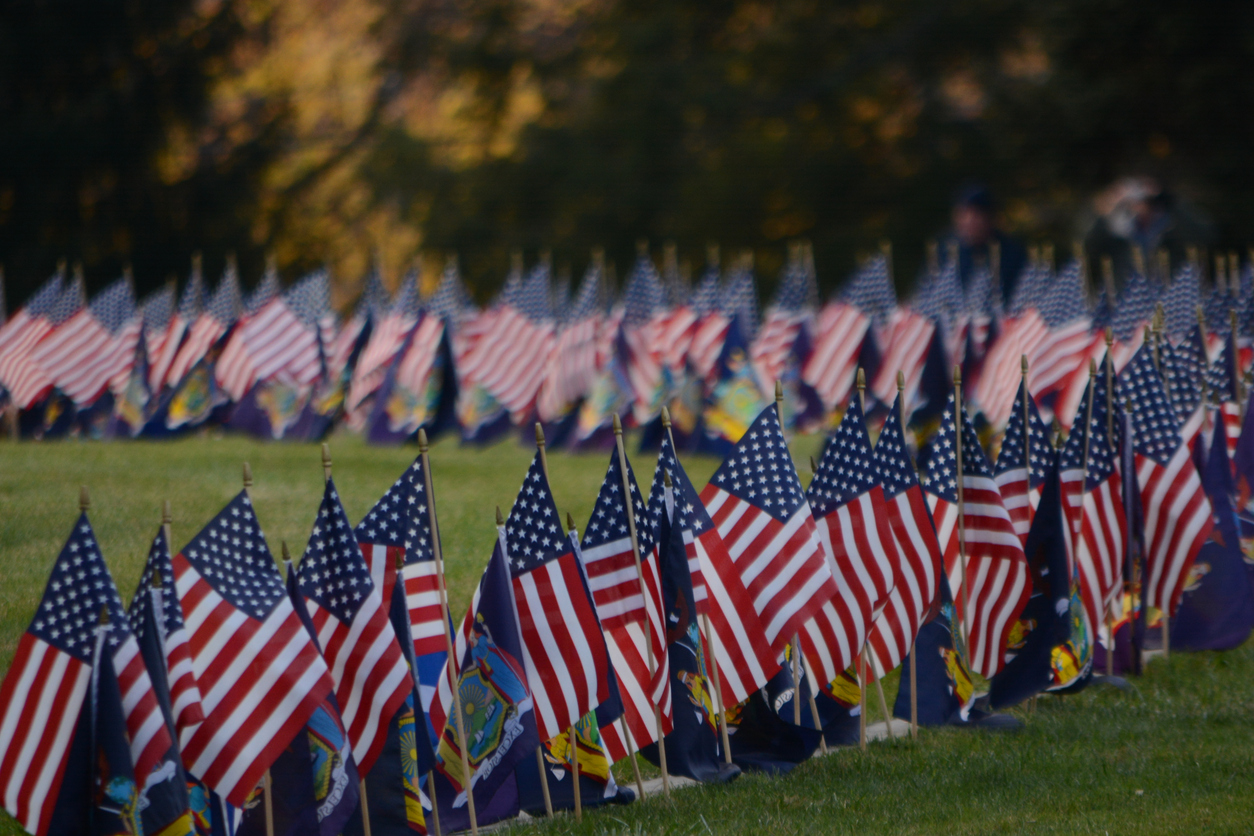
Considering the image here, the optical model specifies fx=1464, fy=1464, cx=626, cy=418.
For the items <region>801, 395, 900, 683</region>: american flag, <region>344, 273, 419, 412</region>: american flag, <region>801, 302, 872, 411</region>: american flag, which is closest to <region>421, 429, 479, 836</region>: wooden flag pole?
<region>801, 395, 900, 683</region>: american flag

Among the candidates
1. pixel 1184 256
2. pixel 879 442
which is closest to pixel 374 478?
pixel 879 442

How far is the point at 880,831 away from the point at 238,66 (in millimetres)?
28640

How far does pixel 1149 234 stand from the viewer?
51.2 feet

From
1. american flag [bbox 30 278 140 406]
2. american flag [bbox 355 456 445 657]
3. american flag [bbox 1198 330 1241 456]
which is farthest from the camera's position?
american flag [bbox 30 278 140 406]

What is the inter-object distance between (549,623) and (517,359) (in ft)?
30.6

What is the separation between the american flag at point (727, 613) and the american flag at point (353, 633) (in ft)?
4.62

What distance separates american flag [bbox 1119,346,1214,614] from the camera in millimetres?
8289

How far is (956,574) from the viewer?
7660 mm

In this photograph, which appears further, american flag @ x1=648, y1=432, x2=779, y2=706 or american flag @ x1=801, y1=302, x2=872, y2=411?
american flag @ x1=801, y1=302, x2=872, y2=411

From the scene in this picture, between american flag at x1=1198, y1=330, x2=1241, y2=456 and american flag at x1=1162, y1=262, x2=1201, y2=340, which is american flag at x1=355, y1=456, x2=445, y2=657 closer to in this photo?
american flag at x1=1198, y1=330, x2=1241, y2=456

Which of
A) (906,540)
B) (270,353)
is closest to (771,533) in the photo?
(906,540)

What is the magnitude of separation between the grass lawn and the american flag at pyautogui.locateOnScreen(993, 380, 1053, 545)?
107cm

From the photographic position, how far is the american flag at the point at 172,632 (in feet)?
17.4

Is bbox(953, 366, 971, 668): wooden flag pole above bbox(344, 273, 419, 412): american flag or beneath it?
beneath
